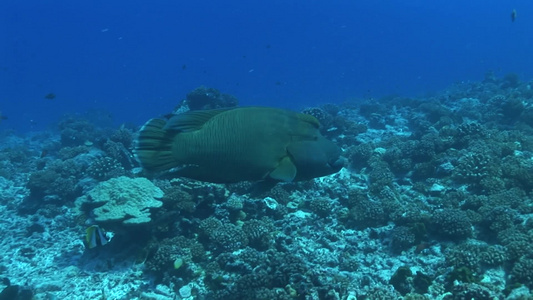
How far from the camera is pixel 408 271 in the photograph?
20.9 feet

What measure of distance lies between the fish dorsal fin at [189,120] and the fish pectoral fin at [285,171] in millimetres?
706

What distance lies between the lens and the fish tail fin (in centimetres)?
274

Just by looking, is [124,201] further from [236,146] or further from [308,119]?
[308,119]

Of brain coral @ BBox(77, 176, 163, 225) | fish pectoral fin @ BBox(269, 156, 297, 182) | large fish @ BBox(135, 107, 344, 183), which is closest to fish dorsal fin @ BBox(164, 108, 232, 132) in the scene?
large fish @ BBox(135, 107, 344, 183)

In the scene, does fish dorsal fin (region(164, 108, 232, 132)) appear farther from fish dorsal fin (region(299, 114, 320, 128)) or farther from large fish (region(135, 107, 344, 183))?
fish dorsal fin (region(299, 114, 320, 128))

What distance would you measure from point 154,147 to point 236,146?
656 millimetres

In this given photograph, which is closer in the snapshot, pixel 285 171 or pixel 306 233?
pixel 285 171

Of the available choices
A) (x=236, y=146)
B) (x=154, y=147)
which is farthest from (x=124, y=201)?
(x=236, y=146)

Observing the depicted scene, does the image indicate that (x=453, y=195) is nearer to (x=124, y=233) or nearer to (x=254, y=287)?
(x=254, y=287)

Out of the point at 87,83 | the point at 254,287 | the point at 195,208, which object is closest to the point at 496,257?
the point at 254,287

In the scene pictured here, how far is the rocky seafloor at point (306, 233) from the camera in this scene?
614 cm

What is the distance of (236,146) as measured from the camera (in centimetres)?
285

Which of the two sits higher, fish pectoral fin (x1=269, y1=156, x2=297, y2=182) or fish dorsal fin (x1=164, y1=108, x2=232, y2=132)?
fish dorsal fin (x1=164, y1=108, x2=232, y2=132)

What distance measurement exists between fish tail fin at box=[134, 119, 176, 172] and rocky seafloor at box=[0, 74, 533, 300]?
6.69 feet
